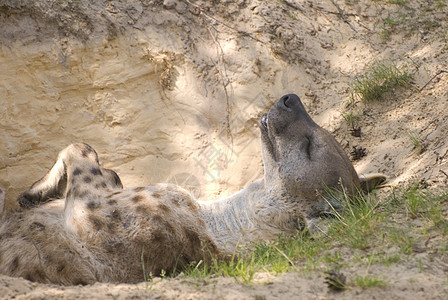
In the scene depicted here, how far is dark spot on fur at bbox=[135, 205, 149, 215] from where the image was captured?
4.33 metres

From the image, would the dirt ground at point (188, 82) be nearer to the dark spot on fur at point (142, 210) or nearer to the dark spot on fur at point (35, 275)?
the dark spot on fur at point (142, 210)

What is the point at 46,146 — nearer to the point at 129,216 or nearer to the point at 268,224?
the point at 129,216

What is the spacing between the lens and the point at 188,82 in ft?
20.0

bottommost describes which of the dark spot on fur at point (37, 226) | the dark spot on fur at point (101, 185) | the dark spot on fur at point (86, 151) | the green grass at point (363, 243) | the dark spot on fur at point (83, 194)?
the green grass at point (363, 243)

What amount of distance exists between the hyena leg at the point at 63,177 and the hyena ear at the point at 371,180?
2.22 m

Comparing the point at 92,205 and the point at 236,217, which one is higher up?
the point at 92,205

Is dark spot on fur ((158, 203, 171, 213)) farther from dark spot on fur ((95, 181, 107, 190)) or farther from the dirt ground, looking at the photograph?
the dirt ground

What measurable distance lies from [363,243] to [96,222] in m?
2.09

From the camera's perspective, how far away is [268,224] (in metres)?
4.60

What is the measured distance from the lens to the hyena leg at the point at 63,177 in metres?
4.81

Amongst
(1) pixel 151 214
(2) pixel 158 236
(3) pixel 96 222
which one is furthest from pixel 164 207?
(3) pixel 96 222

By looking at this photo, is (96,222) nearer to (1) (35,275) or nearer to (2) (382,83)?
(1) (35,275)

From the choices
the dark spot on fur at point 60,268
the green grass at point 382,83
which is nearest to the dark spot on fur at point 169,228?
the dark spot on fur at point 60,268

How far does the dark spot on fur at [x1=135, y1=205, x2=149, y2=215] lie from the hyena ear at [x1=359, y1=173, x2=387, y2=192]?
1887 mm
